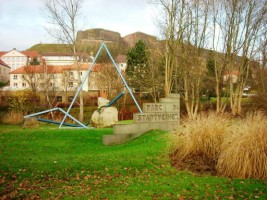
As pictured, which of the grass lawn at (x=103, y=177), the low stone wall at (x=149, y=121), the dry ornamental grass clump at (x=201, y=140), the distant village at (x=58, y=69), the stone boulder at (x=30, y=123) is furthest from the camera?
the distant village at (x=58, y=69)

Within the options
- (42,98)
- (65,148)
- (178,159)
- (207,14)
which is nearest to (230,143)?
(178,159)

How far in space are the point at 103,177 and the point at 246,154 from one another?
10.4ft

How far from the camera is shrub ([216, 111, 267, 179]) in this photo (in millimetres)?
6531

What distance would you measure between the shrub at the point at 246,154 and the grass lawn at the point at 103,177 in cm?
39

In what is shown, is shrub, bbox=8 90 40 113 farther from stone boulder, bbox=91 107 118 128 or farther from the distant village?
stone boulder, bbox=91 107 118 128

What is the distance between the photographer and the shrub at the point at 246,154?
21.4ft

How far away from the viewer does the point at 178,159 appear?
779 cm

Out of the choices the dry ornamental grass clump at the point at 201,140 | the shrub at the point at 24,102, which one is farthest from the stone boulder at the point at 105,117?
the shrub at the point at 24,102

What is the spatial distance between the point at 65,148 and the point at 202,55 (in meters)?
17.1

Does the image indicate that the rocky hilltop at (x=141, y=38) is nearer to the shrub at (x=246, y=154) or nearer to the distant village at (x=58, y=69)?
the distant village at (x=58, y=69)

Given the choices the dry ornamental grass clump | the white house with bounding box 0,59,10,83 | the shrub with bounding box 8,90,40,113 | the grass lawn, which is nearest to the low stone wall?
the grass lawn

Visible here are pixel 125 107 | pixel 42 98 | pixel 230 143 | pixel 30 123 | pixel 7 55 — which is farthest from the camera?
pixel 7 55

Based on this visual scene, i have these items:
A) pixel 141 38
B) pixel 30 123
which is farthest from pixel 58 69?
pixel 30 123

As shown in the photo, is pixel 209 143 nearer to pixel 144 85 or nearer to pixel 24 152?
pixel 24 152
